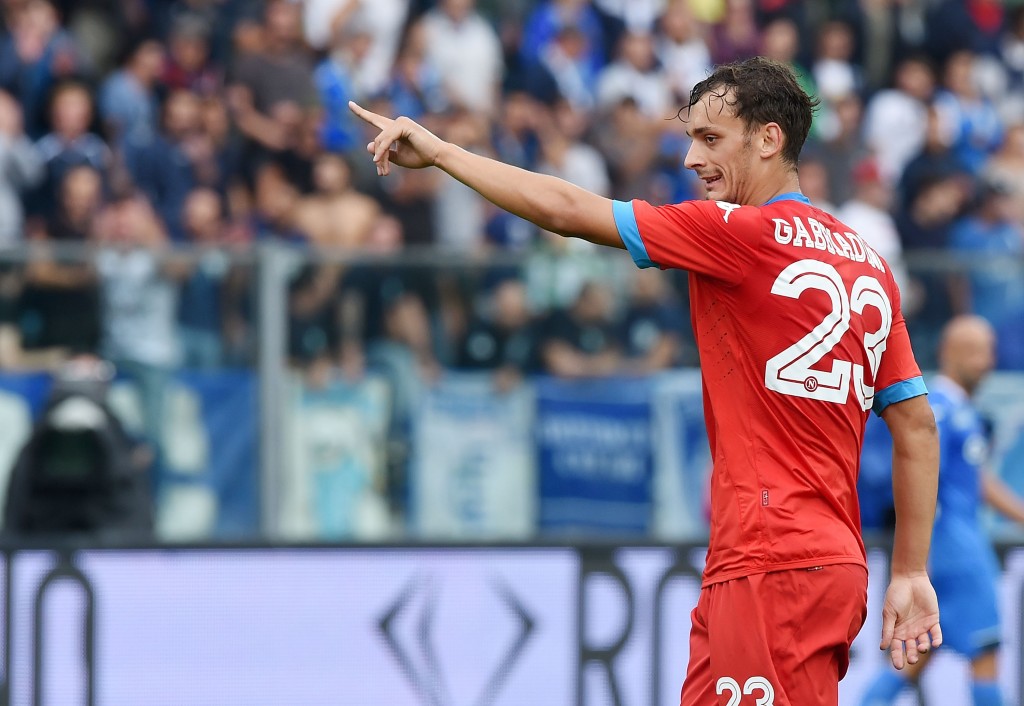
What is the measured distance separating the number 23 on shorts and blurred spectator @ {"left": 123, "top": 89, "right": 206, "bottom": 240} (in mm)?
6864

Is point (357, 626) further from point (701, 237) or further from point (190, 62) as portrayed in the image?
point (190, 62)

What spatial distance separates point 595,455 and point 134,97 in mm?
4270

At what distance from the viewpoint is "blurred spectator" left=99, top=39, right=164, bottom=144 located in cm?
1086

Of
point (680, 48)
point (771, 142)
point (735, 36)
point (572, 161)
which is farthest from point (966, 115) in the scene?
point (771, 142)

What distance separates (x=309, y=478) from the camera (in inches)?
351

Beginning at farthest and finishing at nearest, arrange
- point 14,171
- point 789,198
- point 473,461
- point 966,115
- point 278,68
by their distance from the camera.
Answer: point 966,115 < point 278,68 < point 14,171 < point 473,461 < point 789,198

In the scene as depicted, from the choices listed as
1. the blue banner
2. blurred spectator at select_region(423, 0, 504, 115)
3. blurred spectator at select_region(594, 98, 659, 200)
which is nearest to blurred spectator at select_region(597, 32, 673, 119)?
blurred spectator at select_region(594, 98, 659, 200)

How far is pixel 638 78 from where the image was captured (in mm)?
12570

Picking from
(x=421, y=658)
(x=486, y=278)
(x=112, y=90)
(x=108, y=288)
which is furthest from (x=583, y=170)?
(x=421, y=658)

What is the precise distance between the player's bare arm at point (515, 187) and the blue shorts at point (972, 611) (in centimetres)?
410

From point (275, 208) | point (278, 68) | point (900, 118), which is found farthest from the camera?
point (900, 118)

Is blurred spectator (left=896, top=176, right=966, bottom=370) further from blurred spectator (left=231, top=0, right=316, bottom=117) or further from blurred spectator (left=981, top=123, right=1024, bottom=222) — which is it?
blurred spectator (left=231, top=0, right=316, bottom=117)

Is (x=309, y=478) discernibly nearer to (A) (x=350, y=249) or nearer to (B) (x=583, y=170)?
(A) (x=350, y=249)

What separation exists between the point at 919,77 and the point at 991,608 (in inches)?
273
